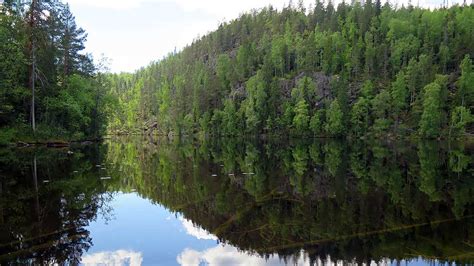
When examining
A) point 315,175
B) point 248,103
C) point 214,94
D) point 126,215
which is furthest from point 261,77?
point 126,215

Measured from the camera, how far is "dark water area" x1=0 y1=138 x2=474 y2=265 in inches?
355

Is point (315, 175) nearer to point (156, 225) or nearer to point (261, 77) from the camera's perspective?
point (156, 225)

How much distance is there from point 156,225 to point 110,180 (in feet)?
30.1

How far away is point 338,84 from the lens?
102 metres

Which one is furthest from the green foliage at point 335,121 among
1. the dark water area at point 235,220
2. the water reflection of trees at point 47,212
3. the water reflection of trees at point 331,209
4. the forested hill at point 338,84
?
the water reflection of trees at point 47,212

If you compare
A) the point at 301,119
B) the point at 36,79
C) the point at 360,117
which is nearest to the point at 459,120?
the point at 360,117

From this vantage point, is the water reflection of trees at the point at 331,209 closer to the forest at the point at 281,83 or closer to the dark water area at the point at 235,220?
the dark water area at the point at 235,220

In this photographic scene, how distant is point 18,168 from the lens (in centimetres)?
2308

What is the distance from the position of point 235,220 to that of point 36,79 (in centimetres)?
4047

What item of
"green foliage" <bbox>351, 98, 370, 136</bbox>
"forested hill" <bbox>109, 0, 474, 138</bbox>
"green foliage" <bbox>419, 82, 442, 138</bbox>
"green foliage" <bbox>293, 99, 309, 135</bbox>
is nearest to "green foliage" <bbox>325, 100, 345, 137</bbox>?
"forested hill" <bbox>109, 0, 474, 138</bbox>

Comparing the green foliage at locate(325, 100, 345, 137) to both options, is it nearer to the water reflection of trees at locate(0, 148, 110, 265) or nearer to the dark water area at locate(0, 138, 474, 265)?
the dark water area at locate(0, 138, 474, 265)

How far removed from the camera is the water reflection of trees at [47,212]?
8602 millimetres

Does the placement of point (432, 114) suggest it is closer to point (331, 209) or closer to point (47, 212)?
point (331, 209)

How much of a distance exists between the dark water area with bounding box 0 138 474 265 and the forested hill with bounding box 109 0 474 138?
66.1 m
